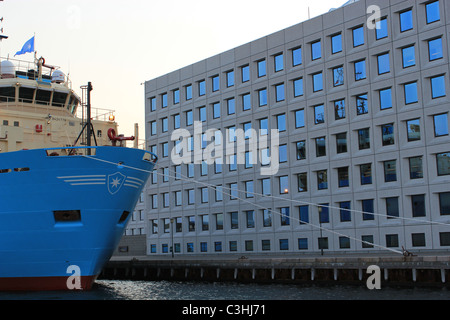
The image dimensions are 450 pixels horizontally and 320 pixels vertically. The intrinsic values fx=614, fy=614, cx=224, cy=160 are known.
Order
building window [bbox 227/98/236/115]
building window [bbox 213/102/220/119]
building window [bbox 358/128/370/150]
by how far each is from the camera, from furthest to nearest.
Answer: building window [bbox 213/102/220/119] < building window [bbox 227/98/236/115] < building window [bbox 358/128/370/150]

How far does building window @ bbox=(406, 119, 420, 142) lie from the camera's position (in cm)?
4744

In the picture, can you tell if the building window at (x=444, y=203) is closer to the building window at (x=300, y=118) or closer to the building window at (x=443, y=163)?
the building window at (x=443, y=163)

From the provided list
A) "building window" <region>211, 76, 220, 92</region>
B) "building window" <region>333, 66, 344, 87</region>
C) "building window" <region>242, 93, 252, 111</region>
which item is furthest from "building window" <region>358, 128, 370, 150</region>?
"building window" <region>211, 76, 220, 92</region>

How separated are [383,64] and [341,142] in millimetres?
7294

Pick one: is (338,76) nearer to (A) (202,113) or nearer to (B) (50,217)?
(A) (202,113)

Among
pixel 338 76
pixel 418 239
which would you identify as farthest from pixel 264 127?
pixel 418 239

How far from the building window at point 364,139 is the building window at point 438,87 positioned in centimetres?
623

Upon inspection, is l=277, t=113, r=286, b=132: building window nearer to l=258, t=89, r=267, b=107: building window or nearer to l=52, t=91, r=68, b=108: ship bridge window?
l=258, t=89, r=267, b=107: building window

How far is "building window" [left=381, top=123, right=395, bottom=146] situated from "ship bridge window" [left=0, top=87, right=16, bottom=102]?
92.9 feet

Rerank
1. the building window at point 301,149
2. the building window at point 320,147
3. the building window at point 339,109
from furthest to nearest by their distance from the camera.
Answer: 1. the building window at point 301,149
2. the building window at point 320,147
3. the building window at point 339,109

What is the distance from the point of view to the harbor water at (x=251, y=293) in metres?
29.3

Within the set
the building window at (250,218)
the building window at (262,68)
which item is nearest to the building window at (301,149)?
the building window at (250,218)

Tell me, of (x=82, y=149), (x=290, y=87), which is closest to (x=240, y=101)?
(x=290, y=87)

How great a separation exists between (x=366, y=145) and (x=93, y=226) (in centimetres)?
2748
